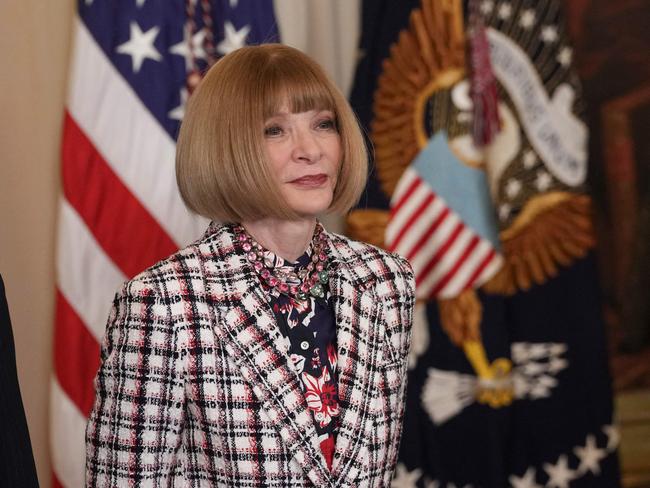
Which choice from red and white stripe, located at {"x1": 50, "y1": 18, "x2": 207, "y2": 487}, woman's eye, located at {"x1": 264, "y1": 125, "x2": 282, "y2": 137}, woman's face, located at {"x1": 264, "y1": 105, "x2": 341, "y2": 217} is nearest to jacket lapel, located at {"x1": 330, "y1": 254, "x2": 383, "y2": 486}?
woman's face, located at {"x1": 264, "y1": 105, "x2": 341, "y2": 217}

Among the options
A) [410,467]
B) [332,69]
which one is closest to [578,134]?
[332,69]

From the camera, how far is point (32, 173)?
2.86 m

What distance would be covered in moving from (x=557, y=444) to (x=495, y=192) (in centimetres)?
77

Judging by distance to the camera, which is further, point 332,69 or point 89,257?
point 332,69

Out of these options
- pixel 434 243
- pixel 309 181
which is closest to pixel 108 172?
pixel 434 243

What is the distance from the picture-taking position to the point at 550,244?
304 cm

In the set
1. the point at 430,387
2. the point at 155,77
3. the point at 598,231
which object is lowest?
the point at 430,387

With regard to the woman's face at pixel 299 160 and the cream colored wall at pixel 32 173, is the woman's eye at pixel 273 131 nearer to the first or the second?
the woman's face at pixel 299 160

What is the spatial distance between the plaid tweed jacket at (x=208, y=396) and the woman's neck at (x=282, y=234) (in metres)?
0.06

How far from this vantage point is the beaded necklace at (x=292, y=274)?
180 centimetres

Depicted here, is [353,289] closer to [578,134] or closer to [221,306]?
[221,306]

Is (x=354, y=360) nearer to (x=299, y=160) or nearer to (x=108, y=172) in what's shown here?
(x=299, y=160)

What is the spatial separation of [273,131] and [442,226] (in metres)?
1.38

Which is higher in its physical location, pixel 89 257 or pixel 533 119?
pixel 533 119
